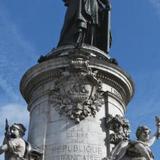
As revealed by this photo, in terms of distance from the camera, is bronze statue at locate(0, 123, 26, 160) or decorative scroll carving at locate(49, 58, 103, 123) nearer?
bronze statue at locate(0, 123, 26, 160)

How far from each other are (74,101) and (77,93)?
319 millimetres

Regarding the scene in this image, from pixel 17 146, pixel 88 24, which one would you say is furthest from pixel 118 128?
pixel 88 24

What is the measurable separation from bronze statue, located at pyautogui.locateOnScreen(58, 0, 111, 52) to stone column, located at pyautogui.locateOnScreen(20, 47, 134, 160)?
68.8 inches

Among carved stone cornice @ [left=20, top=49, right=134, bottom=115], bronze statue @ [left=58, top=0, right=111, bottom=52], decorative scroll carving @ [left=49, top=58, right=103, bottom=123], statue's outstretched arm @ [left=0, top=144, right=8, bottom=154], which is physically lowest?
statue's outstretched arm @ [left=0, top=144, right=8, bottom=154]

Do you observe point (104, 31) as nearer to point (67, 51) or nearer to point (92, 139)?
point (67, 51)

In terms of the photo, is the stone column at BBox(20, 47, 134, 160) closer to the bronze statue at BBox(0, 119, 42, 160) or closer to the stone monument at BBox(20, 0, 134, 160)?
the stone monument at BBox(20, 0, 134, 160)

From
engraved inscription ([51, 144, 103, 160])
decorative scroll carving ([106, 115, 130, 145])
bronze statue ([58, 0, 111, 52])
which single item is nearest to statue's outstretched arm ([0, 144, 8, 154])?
engraved inscription ([51, 144, 103, 160])

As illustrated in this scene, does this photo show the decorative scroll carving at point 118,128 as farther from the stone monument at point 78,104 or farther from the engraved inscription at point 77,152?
the engraved inscription at point 77,152

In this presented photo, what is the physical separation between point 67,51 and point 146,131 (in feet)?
15.5

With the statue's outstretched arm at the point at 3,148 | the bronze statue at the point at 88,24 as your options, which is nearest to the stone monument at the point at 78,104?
the statue's outstretched arm at the point at 3,148

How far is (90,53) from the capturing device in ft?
57.2

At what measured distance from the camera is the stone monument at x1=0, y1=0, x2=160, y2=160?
1515cm

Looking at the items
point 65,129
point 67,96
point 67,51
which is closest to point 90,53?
point 67,51

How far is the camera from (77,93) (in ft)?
52.7
